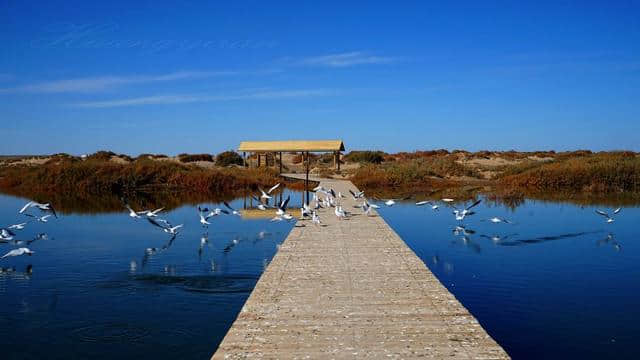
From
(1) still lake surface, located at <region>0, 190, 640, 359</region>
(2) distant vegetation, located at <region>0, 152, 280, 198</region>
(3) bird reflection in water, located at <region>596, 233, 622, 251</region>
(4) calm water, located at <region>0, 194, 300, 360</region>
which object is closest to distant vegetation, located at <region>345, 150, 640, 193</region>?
(2) distant vegetation, located at <region>0, 152, 280, 198</region>

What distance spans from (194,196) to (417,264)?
22618 mm

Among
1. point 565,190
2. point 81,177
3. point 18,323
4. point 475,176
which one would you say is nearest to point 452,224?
point 18,323

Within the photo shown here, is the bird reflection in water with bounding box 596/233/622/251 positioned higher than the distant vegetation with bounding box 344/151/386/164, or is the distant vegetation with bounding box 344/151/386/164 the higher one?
the distant vegetation with bounding box 344/151/386/164

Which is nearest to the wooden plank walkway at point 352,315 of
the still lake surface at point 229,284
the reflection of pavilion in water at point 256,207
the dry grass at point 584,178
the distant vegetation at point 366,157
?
the still lake surface at point 229,284

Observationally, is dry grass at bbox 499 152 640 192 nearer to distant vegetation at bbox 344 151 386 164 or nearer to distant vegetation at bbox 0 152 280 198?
distant vegetation at bbox 0 152 280 198

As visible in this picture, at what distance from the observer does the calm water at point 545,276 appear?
328 inches

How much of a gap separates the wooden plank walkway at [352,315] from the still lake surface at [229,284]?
894 mm

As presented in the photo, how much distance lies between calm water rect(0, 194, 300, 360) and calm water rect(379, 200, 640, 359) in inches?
151

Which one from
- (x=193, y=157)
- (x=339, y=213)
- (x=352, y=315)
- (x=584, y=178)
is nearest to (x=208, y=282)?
(x=352, y=315)

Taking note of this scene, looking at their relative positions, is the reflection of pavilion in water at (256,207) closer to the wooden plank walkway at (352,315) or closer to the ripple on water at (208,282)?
the ripple on water at (208,282)

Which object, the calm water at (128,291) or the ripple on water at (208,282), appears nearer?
the calm water at (128,291)

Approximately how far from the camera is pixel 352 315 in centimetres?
745

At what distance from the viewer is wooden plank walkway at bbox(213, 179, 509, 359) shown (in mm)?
6203

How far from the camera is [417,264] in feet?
35.1
